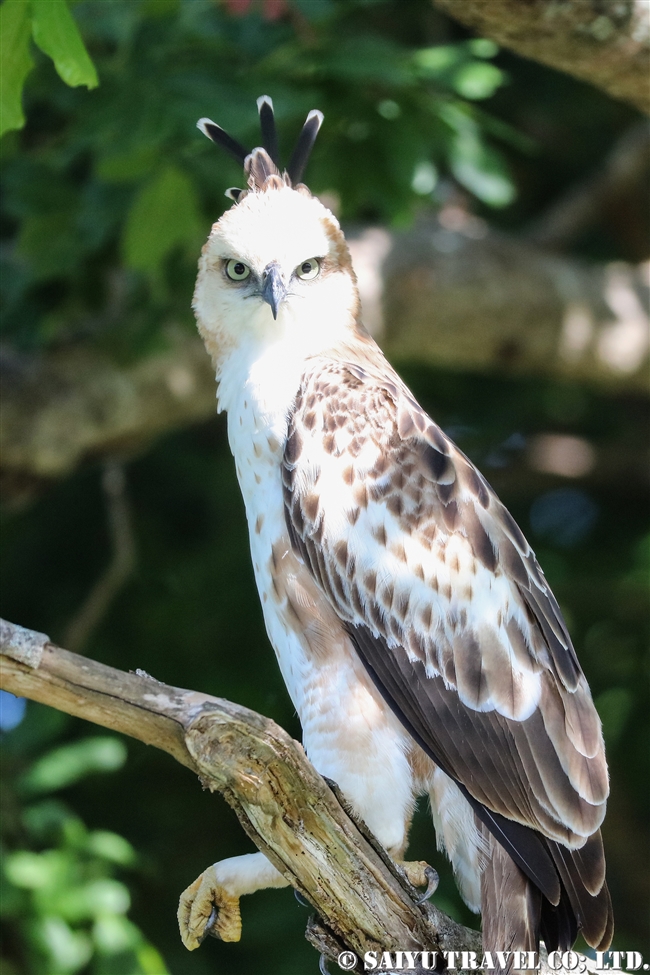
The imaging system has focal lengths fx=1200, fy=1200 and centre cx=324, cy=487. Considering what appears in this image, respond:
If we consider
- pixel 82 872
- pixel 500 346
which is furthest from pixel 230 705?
pixel 500 346

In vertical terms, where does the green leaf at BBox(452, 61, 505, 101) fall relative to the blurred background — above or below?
above

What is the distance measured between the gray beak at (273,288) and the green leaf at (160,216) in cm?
104

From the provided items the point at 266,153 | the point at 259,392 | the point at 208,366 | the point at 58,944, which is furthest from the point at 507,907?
the point at 208,366

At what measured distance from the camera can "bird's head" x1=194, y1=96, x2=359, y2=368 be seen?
4051 mm

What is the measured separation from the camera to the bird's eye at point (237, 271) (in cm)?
414

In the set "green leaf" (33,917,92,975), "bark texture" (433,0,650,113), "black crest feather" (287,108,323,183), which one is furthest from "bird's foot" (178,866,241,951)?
"bark texture" (433,0,650,113)

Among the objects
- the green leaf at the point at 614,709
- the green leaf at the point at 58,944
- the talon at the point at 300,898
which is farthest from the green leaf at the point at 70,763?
the green leaf at the point at 614,709

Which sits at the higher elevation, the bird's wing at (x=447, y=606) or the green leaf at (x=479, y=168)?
the green leaf at (x=479, y=168)

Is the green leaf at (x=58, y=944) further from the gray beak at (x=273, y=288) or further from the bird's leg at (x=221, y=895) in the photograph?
the gray beak at (x=273, y=288)

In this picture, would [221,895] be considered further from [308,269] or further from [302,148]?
[302,148]

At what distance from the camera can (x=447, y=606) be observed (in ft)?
12.0

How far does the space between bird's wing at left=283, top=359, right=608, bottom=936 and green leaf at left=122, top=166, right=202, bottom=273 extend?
1349 millimetres

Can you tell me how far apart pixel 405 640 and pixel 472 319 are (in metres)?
3.66

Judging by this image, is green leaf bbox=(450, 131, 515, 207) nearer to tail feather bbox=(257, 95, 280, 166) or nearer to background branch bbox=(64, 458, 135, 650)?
tail feather bbox=(257, 95, 280, 166)
